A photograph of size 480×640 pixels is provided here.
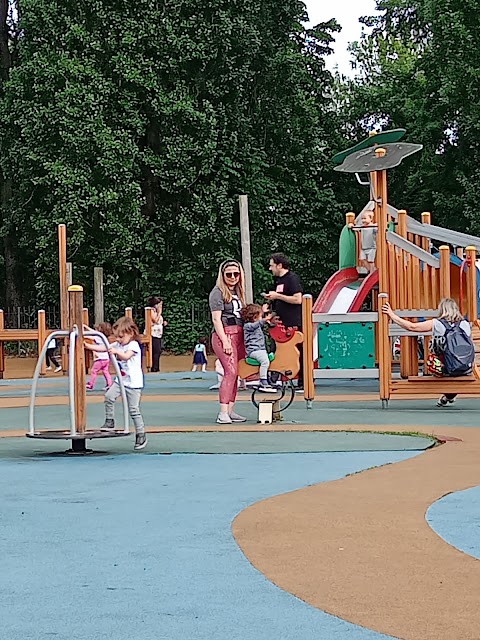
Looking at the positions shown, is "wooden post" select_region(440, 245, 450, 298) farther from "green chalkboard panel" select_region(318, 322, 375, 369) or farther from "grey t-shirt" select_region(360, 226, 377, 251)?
"grey t-shirt" select_region(360, 226, 377, 251)

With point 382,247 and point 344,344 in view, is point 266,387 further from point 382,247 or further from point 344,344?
point 382,247

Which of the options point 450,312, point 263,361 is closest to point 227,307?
point 263,361

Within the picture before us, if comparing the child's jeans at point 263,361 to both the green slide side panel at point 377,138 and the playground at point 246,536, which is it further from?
the green slide side panel at point 377,138

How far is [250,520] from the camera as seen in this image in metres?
6.14

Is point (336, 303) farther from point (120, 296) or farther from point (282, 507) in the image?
point (120, 296)

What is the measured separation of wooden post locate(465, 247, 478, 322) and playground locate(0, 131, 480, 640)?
6.46ft

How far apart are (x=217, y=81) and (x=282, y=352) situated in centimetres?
2461

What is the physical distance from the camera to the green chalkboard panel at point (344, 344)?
48.5ft

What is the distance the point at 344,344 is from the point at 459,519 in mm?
8714

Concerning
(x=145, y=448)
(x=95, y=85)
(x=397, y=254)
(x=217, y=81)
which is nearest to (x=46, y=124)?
(x=95, y=85)

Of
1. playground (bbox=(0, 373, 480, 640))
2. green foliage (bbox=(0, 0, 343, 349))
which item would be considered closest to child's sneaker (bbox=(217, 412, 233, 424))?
playground (bbox=(0, 373, 480, 640))

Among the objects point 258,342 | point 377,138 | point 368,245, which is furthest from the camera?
point 368,245

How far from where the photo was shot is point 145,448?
9.71 m

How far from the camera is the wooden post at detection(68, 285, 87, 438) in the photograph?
9.35m
